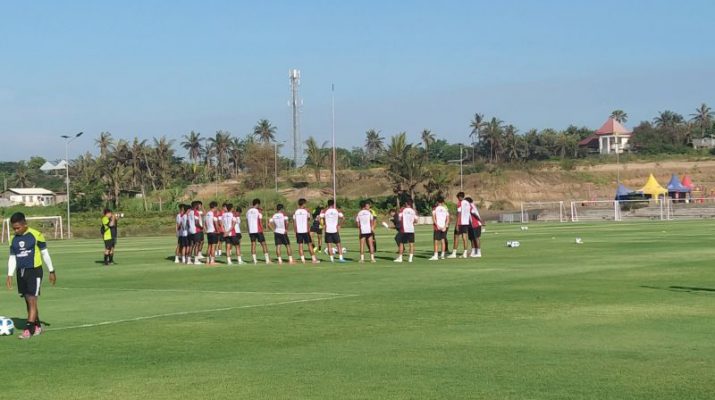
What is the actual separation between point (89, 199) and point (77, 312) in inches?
4156

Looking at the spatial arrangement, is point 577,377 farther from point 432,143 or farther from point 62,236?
point 432,143

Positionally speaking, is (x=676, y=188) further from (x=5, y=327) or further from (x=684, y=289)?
(x=5, y=327)

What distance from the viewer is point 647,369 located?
35.0 feet

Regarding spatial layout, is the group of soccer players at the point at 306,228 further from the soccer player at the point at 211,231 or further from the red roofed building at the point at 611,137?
the red roofed building at the point at 611,137

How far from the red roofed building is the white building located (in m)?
94.5

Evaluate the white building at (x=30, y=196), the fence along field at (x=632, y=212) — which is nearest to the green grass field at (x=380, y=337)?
the fence along field at (x=632, y=212)

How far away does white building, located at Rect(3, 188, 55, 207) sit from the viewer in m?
162

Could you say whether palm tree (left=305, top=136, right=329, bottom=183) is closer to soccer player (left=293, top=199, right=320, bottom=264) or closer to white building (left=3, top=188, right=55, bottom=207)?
white building (left=3, top=188, right=55, bottom=207)

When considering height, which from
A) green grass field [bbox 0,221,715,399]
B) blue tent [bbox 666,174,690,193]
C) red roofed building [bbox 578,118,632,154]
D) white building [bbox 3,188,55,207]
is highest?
red roofed building [bbox 578,118,632,154]

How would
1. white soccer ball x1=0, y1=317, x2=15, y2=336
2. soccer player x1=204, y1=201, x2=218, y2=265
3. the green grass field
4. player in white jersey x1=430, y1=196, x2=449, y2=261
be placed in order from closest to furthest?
the green grass field < white soccer ball x1=0, y1=317, x2=15, y2=336 < player in white jersey x1=430, y1=196, x2=449, y2=261 < soccer player x1=204, y1=201, x2=218, y2=265

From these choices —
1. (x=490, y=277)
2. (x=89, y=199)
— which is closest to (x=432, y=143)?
(x=89, y=199)

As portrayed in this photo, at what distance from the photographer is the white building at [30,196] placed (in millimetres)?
162500

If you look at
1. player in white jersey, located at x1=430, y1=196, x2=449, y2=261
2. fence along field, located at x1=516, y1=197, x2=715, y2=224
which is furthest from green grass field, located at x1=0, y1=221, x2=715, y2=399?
fence along field, located at x1=516, y1=197, x2=715, y2=224

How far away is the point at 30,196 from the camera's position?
Answer: 165 meters
